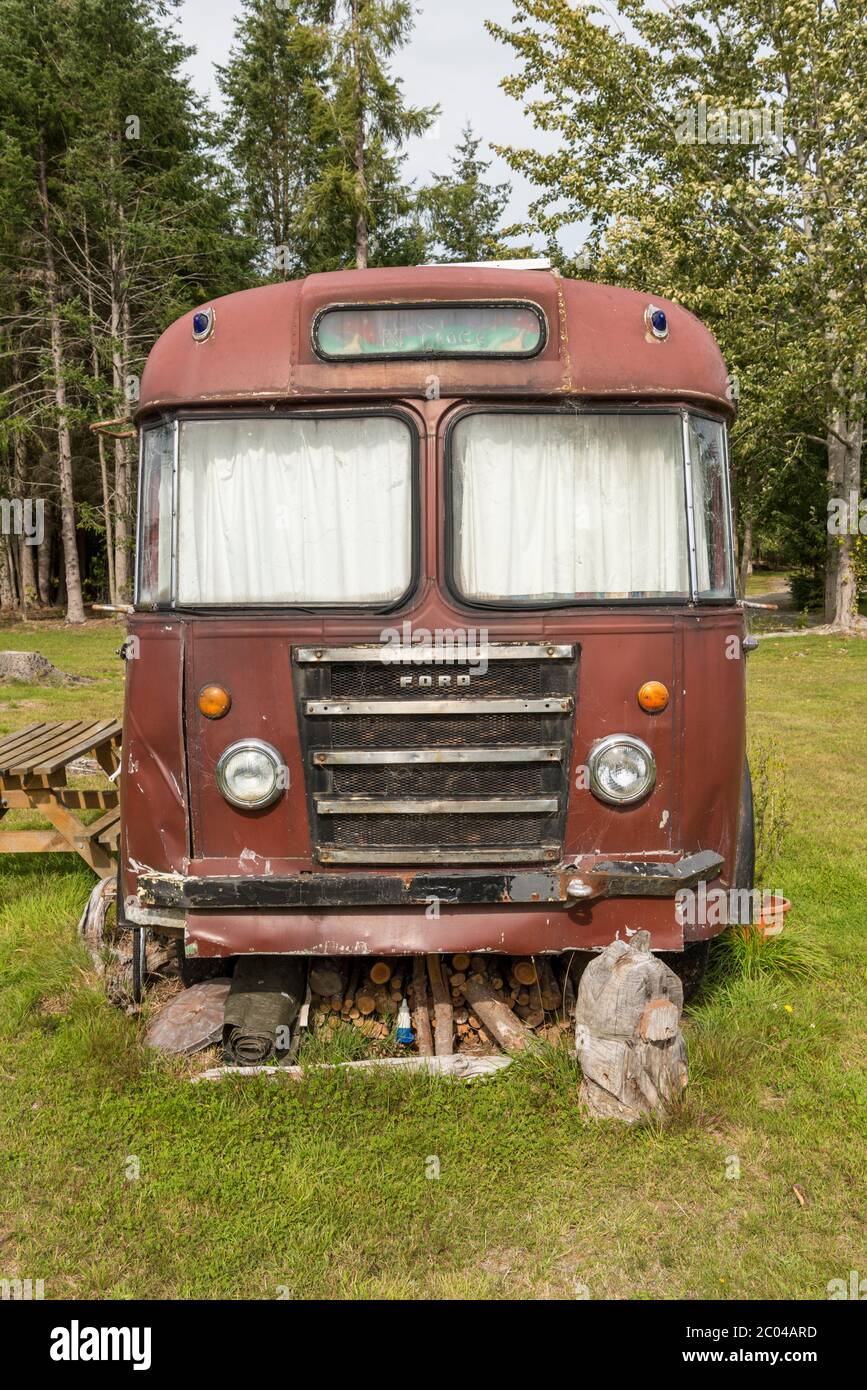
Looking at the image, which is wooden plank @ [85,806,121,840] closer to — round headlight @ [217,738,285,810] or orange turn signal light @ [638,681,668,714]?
round headlight @ [217,738,285,810]

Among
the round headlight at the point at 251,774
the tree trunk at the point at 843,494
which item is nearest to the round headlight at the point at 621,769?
the round headlight at the point at 251,774

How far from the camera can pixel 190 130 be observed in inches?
1082

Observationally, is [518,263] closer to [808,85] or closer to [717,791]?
[717,791]

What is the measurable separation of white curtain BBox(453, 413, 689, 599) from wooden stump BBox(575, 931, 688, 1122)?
4.71ft

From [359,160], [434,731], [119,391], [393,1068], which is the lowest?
[393,1068]

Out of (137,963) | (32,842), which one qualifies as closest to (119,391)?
(32,842)

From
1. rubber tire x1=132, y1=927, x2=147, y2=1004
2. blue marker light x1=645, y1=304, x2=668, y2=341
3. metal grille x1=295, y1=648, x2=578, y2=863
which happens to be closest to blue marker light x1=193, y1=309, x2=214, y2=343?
metal grille x1=295, y1=648, x2=578, y2=863

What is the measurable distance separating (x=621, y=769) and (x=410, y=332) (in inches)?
73.7

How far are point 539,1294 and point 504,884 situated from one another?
136 cm

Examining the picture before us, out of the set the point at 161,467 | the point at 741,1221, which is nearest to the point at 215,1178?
the point at 741,1221

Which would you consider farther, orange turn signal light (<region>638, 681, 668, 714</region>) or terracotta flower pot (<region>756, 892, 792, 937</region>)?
terracotta flower pot (<region>756, 892, 792, 937</region>)

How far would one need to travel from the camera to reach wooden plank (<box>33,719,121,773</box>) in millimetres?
5871

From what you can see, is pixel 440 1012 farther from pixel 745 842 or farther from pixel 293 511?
pixel 293 511

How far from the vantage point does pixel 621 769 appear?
13.2 feet
